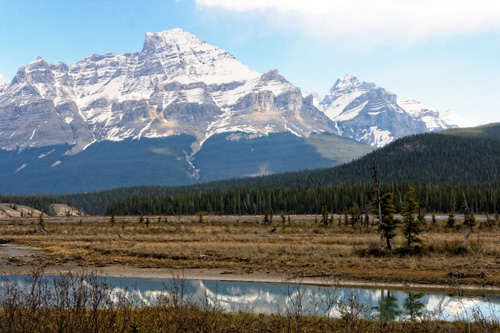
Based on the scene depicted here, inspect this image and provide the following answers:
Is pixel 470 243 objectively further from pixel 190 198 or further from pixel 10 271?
pixel 190 198

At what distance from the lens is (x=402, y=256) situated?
1375 inches

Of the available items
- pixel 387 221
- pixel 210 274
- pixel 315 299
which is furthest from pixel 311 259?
pixel 315 299

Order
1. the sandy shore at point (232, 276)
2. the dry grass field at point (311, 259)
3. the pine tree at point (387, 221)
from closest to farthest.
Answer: the sandy shore at point (232, 276) → the dry grass field at point (311, 259) → the pine tree at point (387, 221)

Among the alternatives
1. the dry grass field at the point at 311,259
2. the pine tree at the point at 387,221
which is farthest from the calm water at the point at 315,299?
the pine tree at the point at 387,221

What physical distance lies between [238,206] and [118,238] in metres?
87.2

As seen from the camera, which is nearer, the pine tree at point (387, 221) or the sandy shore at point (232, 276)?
the sandy shore at point (232, 276)

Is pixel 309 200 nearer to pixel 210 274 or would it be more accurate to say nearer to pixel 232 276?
pixel 210 274

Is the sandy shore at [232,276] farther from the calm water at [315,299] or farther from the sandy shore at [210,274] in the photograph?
the calm water at [315,299]

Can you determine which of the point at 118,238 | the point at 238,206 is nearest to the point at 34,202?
the point at 238,206

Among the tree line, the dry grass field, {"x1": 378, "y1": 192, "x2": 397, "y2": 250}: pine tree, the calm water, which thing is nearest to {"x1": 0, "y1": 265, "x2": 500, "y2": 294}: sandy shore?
the dry grass field

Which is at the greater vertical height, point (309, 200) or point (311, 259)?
point (309, 200)

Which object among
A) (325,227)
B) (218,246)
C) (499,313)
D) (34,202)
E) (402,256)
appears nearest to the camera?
(499,313)

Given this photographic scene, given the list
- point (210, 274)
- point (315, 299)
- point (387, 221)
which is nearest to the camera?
point (315, 299)

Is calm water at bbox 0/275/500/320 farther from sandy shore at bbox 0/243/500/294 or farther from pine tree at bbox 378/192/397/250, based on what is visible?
pine tree at bbox 378/192/397/250
